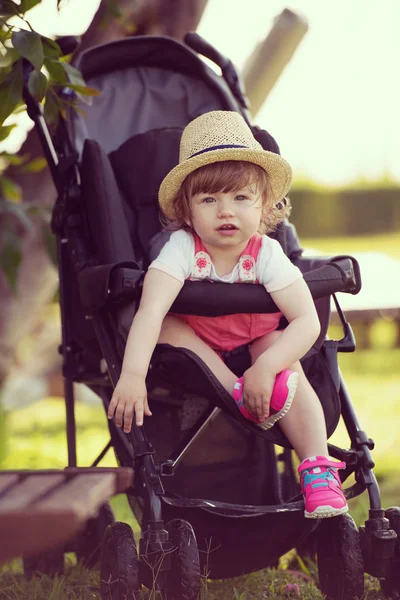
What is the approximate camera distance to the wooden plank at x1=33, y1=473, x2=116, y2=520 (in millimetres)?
1120

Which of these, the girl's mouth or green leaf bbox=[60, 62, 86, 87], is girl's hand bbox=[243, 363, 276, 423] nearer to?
the girl's mouth

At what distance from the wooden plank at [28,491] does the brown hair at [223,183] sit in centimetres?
98

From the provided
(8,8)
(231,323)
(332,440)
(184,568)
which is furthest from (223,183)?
(332,440)

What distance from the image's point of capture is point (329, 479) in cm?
202

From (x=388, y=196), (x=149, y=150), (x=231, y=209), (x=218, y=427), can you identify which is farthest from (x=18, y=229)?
(x=388, y=196)

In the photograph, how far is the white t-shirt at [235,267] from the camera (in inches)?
85.3

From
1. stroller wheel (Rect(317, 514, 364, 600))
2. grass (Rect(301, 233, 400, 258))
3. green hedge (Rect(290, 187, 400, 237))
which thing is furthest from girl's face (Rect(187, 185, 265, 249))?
green hedge (Rect(290, 187, 400, 237))

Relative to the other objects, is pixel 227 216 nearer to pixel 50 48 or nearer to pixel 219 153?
pixel 219 153

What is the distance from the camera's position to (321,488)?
79.0 inches

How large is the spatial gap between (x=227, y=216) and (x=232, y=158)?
157 mm

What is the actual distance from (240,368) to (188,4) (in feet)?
8.18

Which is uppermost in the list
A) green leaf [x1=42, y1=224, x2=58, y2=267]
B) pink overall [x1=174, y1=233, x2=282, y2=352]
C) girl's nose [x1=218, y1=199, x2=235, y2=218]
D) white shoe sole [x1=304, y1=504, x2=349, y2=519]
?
girl's nose [x1=218, y1=199, x2=235, y2=218]

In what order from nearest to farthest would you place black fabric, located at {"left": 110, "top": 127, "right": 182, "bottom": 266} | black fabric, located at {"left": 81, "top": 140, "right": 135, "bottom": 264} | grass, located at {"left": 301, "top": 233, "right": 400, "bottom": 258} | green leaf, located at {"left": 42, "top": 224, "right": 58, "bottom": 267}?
black fabric, located at {"left": 81, "top": 140, "right": 135, "bottom": 264}, black fabric, located at {"left": 110, "top": 127, "right": 182, "bottom": 266}, green leaf, located at {"left": 42, "top": 224, "right": 58, "bottom": 267}, grass, located at {"left": 301, "top": 233, "right": 400, "bottom": 258}

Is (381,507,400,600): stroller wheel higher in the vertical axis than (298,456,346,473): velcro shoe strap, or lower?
lower
